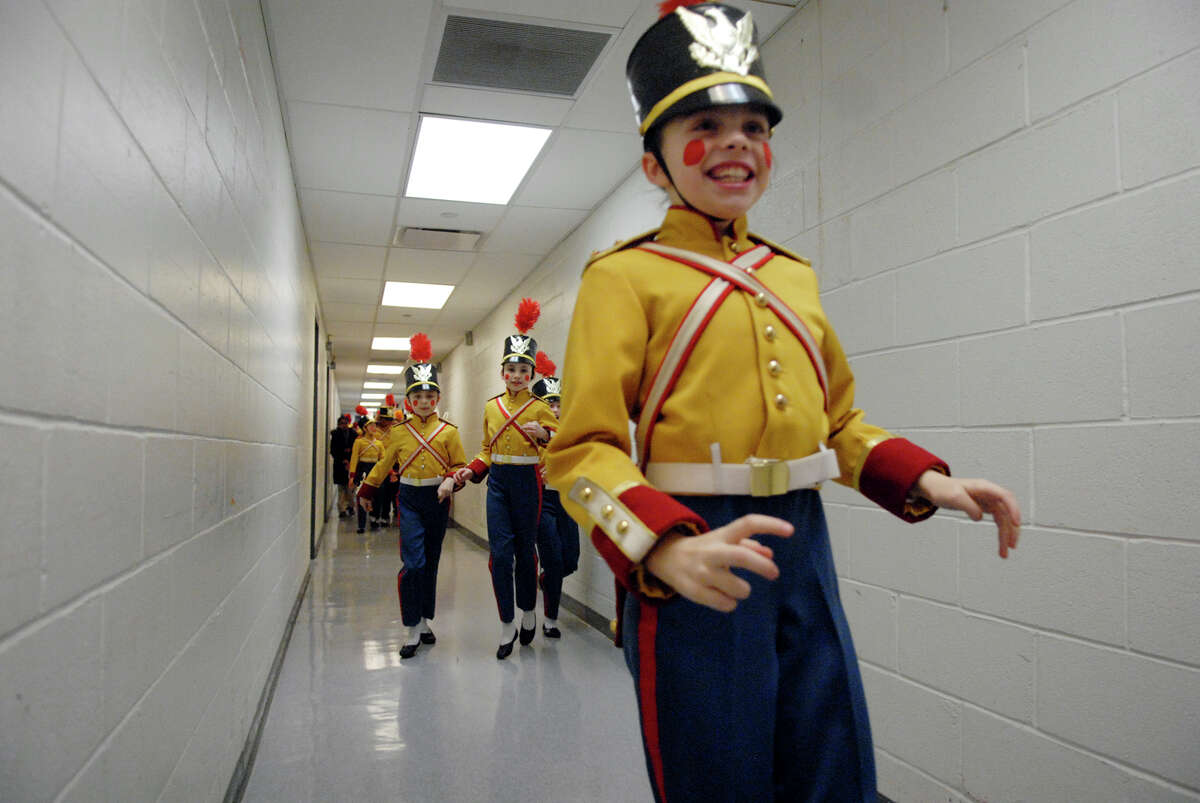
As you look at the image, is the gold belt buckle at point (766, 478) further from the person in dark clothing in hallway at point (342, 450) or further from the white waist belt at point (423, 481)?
the person in dark clothing in hallway at point (342, 450)

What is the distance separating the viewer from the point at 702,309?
3.59 ft

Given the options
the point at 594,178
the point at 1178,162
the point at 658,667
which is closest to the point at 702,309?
the point at 658,667

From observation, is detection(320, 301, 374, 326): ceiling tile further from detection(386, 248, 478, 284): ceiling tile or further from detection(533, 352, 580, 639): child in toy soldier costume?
detection(533, 352, 580, 639): child in toy soldier costume

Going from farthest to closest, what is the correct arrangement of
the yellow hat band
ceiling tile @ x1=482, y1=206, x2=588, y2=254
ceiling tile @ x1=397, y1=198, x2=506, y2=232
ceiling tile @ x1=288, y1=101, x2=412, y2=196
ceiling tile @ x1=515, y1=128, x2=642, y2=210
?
1. ceiling tile @ x1=482, y1=206, x2=588, y2=254
2. ceiling tile @ x1=397, y1=198, x2=506, y2=232
3. ceiling tile @ x1=515, y1=128, x2=642, y2=210
4. ceiling tile @ x1=288, y1=101, x2=412, y2=196
5. the yellow hat band

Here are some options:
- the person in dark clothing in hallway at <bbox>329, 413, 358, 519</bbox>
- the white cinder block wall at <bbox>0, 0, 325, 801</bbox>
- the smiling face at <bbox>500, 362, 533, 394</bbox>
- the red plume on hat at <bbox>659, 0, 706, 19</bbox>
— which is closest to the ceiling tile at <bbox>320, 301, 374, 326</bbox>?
the person in dark clothing in hallway at <bbox>329, 413, 358, 519</bbox>

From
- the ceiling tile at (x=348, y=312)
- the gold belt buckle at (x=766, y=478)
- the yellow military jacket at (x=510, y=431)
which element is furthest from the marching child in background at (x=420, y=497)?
the ceiling tile at (x=348, y=312)

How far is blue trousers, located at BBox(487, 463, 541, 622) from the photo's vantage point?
4160 millimetres

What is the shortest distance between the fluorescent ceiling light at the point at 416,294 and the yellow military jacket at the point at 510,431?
124 inches

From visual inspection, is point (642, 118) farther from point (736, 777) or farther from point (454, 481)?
point (454, 481)

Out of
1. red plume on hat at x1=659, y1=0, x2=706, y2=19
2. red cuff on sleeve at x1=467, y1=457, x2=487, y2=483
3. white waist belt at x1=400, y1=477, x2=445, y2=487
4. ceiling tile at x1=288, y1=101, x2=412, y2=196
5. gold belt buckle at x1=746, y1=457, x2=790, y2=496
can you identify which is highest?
ceiling tile at x1=288, y1=101, x2=412, y2=196

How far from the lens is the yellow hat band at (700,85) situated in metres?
1.10

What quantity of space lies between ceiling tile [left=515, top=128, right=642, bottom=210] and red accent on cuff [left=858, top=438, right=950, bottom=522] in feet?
10.1

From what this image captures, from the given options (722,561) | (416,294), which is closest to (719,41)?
(722,561)

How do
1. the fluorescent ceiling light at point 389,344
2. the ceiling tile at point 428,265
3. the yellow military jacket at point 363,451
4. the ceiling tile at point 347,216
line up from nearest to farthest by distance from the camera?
the ceiling tile at point 347,216 < the ceiling tile at point 428,265 < the yellow military jacket at point 363,451 < the fluorescent ceiling light at point 389,344
